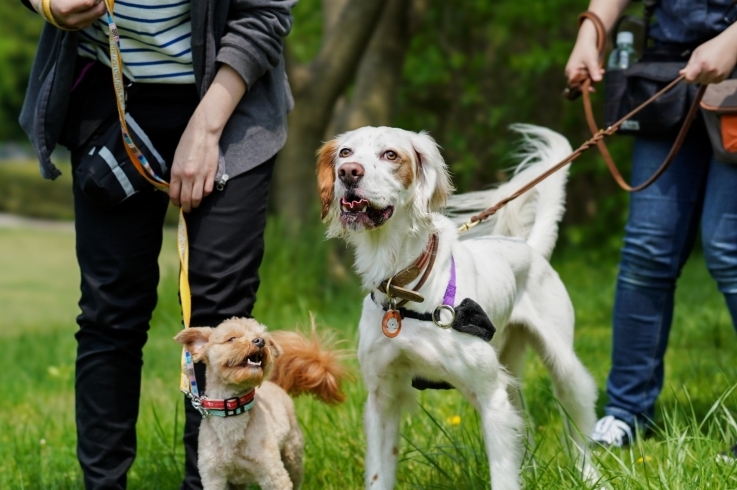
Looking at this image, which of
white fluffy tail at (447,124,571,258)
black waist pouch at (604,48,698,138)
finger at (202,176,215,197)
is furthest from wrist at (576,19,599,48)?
finger at (202,176,215,197)

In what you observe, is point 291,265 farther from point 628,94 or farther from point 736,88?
point 736,88

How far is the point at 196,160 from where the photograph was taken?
299 cm

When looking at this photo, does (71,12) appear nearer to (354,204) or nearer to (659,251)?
(354,204)

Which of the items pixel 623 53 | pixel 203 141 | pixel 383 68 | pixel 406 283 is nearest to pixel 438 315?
pixel 406 283

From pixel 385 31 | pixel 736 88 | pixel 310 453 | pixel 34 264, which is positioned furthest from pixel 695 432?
pixel 34 264

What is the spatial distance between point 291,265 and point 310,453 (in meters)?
4.83

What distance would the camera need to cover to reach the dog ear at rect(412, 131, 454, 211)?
3.10 metres

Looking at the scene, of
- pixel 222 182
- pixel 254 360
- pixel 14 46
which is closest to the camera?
pixel 254 360

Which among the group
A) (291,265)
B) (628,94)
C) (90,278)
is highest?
(628,94)

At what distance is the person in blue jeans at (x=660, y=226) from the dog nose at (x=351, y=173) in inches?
51.9

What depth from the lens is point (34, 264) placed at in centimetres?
1788

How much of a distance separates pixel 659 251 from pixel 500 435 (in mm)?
1325

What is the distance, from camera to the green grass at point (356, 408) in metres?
3.20

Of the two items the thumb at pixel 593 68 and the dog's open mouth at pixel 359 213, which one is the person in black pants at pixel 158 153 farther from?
the thumb at pixel 593 68
